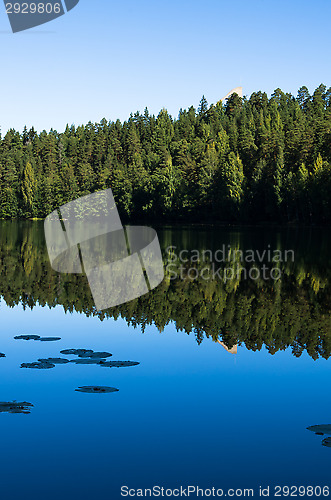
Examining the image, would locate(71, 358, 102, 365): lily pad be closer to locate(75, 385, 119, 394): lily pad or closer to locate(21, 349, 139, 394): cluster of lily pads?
locate(21, 349, 139, 394): cluster of lily pads

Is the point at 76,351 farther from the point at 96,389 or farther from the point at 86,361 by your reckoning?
the point at 96,389

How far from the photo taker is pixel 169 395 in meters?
12.4

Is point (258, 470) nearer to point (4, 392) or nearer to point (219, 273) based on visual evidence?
point (4, 392)

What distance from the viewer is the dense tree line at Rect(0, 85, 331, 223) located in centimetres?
10512

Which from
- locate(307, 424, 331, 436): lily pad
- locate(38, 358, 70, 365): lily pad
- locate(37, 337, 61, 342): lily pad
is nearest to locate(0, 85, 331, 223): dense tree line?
locate(37, 337, 61, 342): lily pad

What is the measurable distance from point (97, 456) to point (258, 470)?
239 cm

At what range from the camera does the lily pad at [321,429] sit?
33.6 ft

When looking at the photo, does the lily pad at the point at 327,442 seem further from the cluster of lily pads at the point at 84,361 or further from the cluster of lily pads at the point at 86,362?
the cluster of lily pads at the point at 84,361

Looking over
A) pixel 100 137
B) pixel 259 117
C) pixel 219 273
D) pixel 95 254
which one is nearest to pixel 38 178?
pixel 100 137

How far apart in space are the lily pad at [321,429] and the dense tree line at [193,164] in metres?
84.7

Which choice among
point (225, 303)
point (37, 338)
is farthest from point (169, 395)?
point (225, 303)

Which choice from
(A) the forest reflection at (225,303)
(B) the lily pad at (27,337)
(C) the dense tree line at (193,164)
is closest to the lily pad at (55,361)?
(B) the lily pad at (27,337)

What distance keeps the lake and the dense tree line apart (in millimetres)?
75379

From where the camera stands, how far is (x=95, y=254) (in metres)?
45.9
